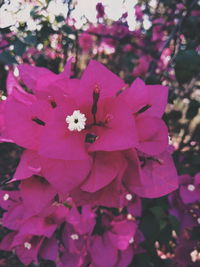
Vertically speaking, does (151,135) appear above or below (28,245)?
above

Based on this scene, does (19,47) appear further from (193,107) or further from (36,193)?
(193,107)

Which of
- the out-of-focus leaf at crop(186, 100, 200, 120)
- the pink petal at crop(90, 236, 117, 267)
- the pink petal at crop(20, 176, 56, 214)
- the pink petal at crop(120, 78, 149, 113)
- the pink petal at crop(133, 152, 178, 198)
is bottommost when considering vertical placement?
the pink petal at crop(90, 236, 117, 267)

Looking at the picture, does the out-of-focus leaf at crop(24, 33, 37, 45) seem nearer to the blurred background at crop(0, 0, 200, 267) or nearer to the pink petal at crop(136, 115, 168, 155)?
the blurred background at crop(0, 0, 200, 267)

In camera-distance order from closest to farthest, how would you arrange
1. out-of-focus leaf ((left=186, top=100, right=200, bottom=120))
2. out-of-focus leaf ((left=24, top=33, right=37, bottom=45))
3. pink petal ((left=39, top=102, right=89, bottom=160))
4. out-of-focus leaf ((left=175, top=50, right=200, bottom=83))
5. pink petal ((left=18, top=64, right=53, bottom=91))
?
pink petal ((left=39, top=102, right=89, bottom=160)) → pink petal ((left=18, top=64, right=53, bottom=91)) → out-of-focus leaf ((left=175, top=50, right=200, bottom=83)) → out-of-focus leaf ((left=24, top=33, right=37, bottom=45)) → out-of-focus leaf ((left=186, top=100, right=200, bottom=120))

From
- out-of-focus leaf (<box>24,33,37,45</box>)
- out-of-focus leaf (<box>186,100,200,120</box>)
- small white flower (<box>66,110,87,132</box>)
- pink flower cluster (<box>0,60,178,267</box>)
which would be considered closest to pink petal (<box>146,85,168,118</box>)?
pink flower cluster (<box>0,60,178,267</box>)

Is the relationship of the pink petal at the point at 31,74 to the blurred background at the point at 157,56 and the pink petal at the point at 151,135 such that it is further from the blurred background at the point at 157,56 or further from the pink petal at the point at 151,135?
the pink petal at the point at 151,135

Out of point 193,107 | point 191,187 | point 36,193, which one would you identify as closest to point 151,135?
point 36,193

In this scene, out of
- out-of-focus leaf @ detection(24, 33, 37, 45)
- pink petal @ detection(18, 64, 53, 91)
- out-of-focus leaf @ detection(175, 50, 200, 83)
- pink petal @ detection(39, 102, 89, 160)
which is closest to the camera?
pink petal @ detection(39, 102, 89, 160)

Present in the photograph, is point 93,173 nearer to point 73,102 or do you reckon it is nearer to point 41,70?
point 73,102

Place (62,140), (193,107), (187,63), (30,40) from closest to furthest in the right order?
(62,140) → (187,63) → (30,40) → (193,107)
